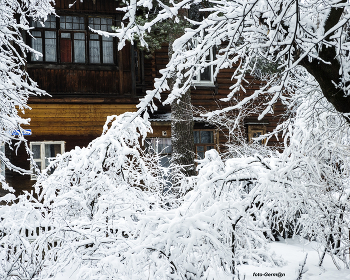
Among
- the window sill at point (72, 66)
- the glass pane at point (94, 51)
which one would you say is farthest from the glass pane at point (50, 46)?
the glass pane at point (94, 51)

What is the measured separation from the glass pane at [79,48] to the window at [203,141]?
5.34 meters

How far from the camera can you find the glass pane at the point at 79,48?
13.7 m

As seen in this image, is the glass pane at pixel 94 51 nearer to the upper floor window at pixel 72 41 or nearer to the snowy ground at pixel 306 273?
the upper floor window at pixel 72 41

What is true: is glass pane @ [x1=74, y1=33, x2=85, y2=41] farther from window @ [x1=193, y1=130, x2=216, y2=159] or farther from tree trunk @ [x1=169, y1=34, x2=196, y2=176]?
window @ [x1=193, y1=130, x2=216, y2=159]

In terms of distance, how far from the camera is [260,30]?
4.12m

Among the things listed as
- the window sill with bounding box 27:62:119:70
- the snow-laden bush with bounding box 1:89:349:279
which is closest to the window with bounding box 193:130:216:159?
the window sill with bounding box 27:62:119:70

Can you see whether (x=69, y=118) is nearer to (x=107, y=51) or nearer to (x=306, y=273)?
(x=107, y=51)

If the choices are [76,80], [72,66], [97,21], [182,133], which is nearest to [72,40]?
[72,66]

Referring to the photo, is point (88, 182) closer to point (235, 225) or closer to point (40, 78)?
point (235, 225)

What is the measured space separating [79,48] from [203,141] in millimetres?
6059

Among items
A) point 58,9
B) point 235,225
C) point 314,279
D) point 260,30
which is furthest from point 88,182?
point 58,9

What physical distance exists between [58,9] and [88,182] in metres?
9.45

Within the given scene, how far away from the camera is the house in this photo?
42.5 ft

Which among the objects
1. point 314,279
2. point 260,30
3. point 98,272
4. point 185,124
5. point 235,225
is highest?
point 260,30
